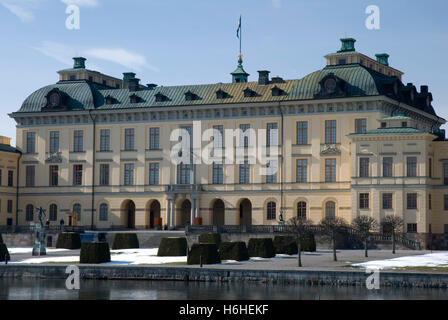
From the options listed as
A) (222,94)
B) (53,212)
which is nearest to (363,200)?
(222,94)

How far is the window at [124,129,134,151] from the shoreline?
3143 centimetres

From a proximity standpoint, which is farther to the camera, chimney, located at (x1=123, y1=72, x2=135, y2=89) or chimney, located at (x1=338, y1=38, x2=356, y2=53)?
chimney, located at (x1=123, y1=72, x2=135, y2=89)

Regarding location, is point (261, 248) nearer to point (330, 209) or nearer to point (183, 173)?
point (330, 209)

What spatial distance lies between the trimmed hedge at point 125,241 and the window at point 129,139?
1474 cm

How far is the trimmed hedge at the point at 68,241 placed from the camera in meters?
65.1

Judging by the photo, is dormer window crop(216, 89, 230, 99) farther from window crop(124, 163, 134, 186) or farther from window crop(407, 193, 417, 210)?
window crop(407, 193, 417, 210)

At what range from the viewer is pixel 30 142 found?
81000mm

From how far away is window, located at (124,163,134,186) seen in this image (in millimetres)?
78125

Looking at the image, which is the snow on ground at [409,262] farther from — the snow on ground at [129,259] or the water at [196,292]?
the snow on ground at [129,259]

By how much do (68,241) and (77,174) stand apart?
15.3m

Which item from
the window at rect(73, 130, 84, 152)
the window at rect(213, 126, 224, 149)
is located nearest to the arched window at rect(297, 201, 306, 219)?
the window at rect(213, 126, 224, 149)

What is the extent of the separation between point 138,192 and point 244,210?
9465mm

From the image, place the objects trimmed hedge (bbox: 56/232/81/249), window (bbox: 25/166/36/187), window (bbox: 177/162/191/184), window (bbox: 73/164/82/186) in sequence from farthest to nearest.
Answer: window (bbox: 25/166/36/187)
window (bbox: 73/164/82/186)
window (bbox: 177/162/191/184)
trimmed hedge (bbox: 56/232/81/249)
